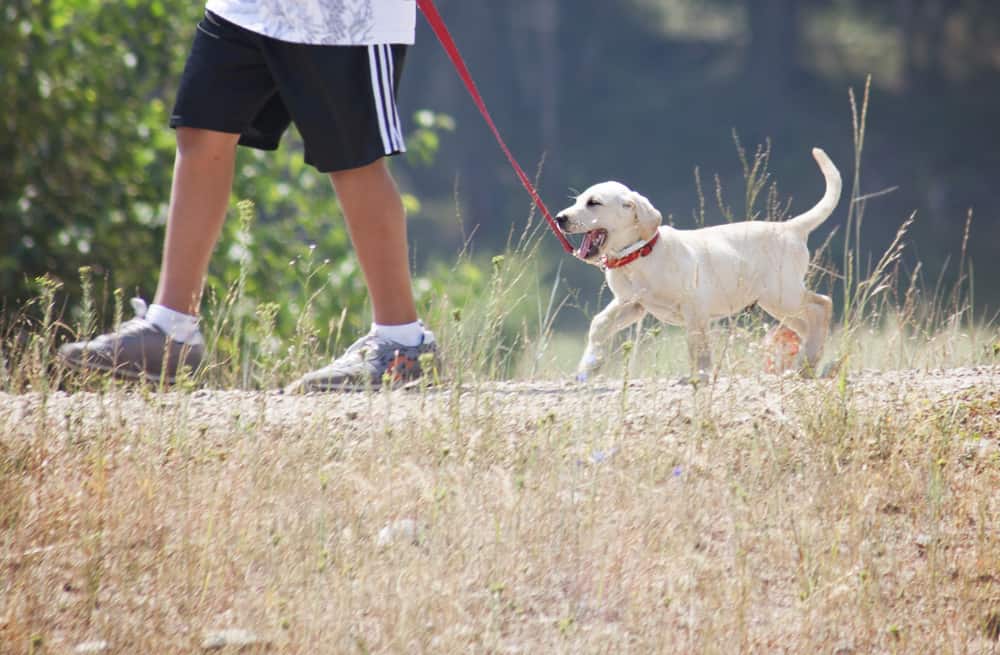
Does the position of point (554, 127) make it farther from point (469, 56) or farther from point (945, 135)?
point (945, 135)

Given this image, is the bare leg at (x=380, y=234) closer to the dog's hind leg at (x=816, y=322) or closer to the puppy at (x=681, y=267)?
the puppy at (x=681, y=267)

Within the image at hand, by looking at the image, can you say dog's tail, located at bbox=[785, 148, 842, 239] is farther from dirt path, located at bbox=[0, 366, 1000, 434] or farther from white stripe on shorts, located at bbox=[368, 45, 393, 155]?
white stripe on shorts, located at bbox=[368, 45, 393, 155]

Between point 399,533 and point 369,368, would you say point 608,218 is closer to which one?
point 369,368

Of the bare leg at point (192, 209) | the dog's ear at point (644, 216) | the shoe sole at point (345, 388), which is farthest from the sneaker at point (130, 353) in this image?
the dog's ear at point (644, 216)

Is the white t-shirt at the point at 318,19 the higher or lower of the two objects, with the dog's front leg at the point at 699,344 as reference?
higher

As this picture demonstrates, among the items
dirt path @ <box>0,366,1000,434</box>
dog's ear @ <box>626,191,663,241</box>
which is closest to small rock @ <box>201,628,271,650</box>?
dirt path @ <box>0,366,1000,434</box>

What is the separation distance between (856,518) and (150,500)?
165 cm

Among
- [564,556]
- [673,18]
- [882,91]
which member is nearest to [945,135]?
[882,91]

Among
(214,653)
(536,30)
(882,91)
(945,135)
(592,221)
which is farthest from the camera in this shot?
(536,30)

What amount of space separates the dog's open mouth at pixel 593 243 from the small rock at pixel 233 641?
2.17 meters

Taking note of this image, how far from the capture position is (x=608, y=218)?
437 cm

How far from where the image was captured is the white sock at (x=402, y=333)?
3887mm

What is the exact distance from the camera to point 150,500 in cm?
295

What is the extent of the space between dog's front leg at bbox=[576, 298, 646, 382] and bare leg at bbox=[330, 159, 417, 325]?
75 cm
